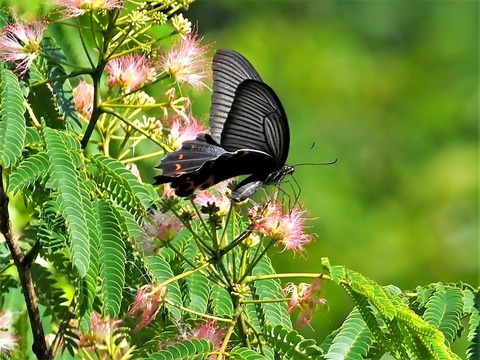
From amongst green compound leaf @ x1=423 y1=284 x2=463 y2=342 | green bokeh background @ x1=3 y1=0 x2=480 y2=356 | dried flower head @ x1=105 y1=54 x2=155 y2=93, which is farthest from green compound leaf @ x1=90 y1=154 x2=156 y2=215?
green bokeh background @ x1=3 y1=0 x2=480 y2=356

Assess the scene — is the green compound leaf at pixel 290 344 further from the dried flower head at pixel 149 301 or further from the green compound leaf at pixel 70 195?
the green compound leaf at pixel 70 195

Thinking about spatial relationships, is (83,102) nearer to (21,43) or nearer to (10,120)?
(21,43)

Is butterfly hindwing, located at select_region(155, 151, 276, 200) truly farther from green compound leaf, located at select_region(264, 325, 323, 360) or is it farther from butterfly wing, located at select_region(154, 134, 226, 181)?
green compound leaf, located at select_region(264, 325, 323, 360)

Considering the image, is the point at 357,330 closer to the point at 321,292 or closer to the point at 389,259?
the point at 321,292

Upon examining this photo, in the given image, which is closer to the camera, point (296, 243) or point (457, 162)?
point (296, 243)

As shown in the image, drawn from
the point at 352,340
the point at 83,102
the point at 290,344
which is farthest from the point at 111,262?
the point at 83,102

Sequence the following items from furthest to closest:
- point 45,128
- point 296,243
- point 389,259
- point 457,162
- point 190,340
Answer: point 457,162, point 389,259, point 296,243, point 45,128, point 190,340

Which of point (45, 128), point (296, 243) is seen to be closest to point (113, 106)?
point (45, 128)
